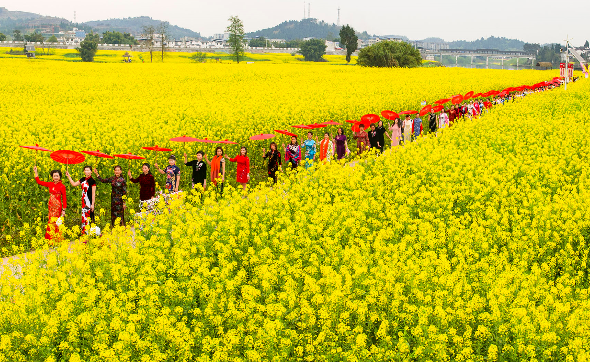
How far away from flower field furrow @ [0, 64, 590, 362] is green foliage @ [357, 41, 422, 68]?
68.8 metres

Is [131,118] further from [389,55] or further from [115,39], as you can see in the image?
[115,39]

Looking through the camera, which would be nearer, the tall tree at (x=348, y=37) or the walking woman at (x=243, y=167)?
the walking woman at (x=243, y=167)

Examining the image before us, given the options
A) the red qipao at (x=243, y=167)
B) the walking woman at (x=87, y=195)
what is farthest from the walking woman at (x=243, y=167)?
the walking woman at (x=87, y=195)

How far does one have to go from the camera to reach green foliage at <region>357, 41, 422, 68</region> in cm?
7956

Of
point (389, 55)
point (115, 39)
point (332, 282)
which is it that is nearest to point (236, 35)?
point (389, 55)

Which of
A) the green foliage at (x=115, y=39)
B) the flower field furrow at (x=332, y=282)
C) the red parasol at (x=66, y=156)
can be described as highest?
the green foliage at (x=115, y=39)

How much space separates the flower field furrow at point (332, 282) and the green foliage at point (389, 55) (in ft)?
226

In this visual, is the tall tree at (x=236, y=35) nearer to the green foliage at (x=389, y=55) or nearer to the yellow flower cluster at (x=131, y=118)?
the green foliage at (x=389, y=55)

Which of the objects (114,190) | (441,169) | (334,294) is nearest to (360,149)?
(441,169)

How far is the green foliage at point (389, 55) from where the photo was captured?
79562 mm

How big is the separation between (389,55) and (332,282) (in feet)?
247

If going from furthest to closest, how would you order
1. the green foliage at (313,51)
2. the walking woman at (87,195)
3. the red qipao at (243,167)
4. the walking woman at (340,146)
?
the green foliage at (313,51) < the walking woman at (340,146) < the red qipao at (243,167) < the walking woman at (87,195)

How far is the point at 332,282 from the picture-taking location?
7.48 meters

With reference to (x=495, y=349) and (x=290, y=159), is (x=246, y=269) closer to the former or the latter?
(x=495, y=349)
